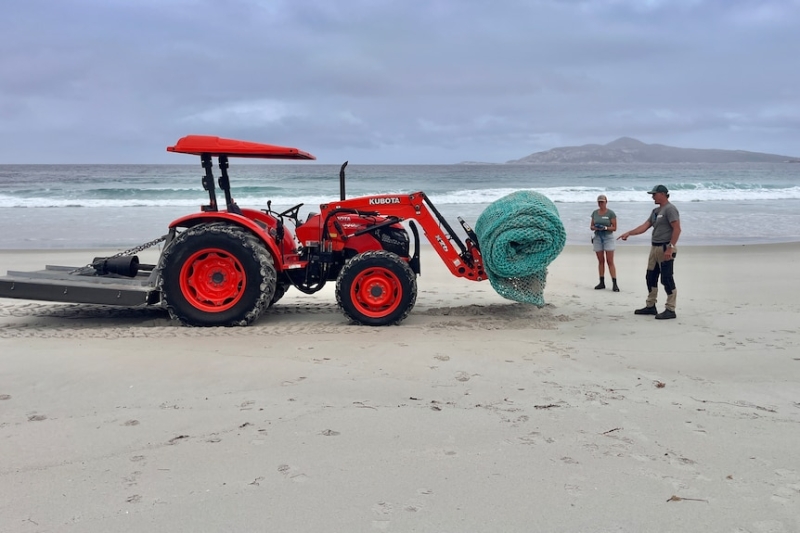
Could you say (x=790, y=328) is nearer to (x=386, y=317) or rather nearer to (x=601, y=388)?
(x=601, y=388)

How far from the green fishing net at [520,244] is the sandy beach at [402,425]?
45 cm

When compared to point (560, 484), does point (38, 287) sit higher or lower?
higher

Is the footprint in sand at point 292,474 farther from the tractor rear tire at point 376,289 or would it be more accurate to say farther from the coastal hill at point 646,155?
the coastal hill at point 646,155

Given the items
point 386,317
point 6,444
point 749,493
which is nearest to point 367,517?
point 749,493

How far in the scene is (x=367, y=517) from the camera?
2961mm

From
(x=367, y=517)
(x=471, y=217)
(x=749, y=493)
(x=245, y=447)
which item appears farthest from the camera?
(x=471, y=217)

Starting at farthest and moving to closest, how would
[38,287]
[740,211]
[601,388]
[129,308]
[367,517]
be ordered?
[740,211] → [129,308] → [38,287] → [601,388] → [367,517]

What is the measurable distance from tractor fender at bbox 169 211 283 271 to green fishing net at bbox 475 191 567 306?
197cm

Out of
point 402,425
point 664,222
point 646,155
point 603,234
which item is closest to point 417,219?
point 664,222

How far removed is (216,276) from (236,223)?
54 cm

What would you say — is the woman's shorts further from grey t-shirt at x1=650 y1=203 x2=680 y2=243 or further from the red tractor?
the red tractor

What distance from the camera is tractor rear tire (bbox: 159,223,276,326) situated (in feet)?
20.4

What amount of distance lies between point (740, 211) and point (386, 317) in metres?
19.5

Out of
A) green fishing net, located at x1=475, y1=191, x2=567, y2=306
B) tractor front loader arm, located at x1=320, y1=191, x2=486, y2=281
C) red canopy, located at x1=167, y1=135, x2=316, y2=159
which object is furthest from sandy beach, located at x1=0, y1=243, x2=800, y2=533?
red canopy, located at x1=167, y1=135, x2=316, y2=159
